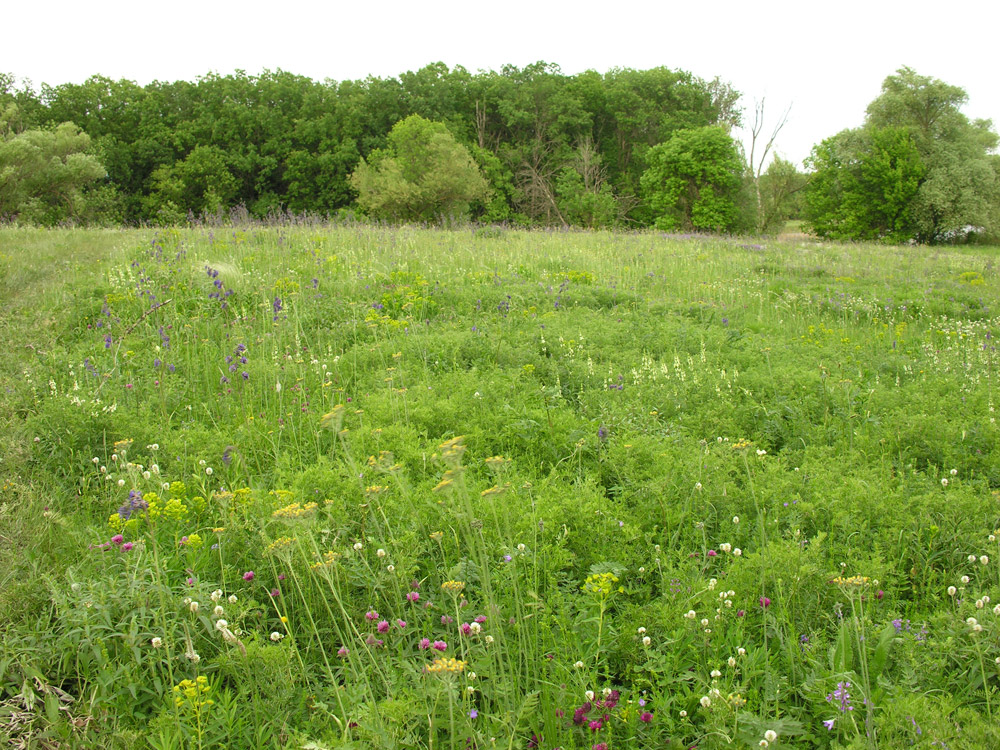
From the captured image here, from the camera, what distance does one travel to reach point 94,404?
345cm

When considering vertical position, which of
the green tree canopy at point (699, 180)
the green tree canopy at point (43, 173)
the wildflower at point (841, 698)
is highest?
the green tree canopy at point (699, 180)

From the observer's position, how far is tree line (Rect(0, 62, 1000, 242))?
27.3m

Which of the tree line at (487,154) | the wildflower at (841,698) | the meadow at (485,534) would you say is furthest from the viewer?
the tree line at (487,154)

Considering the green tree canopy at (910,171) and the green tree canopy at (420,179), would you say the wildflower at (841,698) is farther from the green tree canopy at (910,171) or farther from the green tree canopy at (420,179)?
the green tree canopy at (910,171)

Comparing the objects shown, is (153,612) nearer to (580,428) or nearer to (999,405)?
(580,428)

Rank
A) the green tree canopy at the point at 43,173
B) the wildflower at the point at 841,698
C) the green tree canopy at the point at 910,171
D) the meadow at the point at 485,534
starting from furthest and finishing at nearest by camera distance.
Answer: the green tree canopy at the point at 910,171
the green tree canopy at the point at 43,173
the meadow at the point at 485,534
the wildflower at the point at 841,698

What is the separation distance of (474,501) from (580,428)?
1221 mm

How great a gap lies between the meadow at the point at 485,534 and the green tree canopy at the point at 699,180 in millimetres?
32513

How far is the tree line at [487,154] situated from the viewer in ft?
89.6

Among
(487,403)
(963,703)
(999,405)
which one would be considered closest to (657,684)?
(963,703)

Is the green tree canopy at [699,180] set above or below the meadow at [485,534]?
above

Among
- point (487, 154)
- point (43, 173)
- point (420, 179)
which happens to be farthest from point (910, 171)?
point (43, 173)

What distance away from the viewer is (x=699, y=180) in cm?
3631

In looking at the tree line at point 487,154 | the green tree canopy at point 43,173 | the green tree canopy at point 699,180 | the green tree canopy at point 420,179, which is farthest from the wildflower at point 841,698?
the green tree canopy at point 699,180
